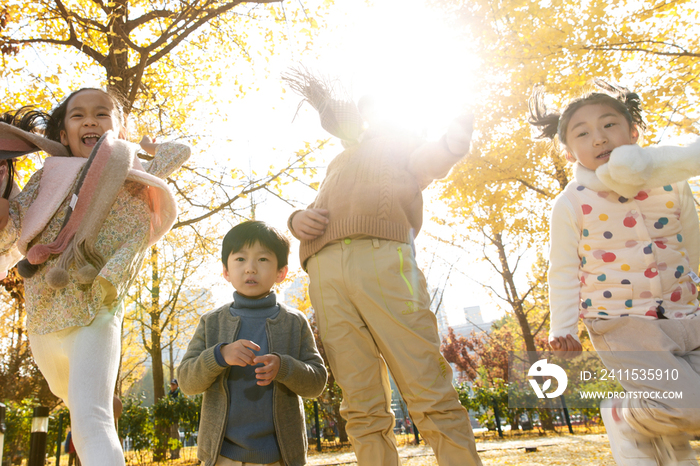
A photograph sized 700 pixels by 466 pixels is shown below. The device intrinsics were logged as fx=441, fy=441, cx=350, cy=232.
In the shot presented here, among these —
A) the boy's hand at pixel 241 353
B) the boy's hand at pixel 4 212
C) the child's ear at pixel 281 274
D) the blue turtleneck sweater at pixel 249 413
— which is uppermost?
the boy's hand at pixel 4 212

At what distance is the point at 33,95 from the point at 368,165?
5.14 metres

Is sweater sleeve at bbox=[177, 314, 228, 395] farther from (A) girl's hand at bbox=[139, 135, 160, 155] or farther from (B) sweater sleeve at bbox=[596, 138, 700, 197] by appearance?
(B) sweater sleeve at bbox=[596, 138, 700, 197]

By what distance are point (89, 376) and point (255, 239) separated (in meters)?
0.91

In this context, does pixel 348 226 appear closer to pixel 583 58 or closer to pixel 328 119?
pixel 328 119

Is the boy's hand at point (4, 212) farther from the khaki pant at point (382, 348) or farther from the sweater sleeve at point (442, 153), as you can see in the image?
the sweater sleeve at point (442, 153)

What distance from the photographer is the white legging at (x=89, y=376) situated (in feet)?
4.71

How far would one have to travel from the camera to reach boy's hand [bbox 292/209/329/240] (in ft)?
6.57

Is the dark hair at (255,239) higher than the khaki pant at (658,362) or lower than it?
higher

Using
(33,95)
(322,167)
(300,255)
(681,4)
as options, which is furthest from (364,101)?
(33,95)

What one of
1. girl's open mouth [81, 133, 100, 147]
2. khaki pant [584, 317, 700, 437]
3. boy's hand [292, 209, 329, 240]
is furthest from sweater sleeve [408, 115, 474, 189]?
girl's open mouth [81, 133, 100, 147]

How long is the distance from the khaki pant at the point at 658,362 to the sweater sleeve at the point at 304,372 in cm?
122

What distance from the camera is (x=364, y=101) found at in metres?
2.36

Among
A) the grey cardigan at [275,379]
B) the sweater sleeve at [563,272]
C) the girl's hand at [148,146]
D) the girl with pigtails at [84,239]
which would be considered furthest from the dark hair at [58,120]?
the sweater sleeve at [563,272]

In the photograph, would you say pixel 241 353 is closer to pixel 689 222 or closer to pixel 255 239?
pixel 255 239
